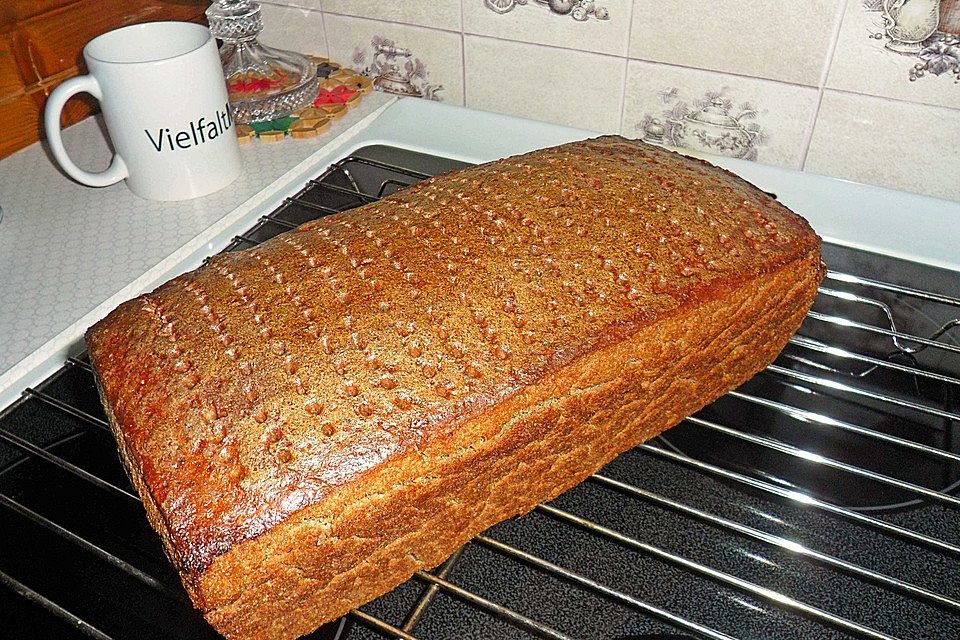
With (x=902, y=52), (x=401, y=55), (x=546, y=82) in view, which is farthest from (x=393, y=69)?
(x=902, y=52)

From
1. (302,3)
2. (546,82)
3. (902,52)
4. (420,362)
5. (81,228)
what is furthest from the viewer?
(302,3)

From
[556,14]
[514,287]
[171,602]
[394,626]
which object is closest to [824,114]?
[556,14]

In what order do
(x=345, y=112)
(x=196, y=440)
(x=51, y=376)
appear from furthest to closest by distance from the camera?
1. (x=345, y=112)
2. (x=51, y=376)
3. (x=196, y=440)

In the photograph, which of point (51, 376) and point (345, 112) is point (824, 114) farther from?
point (51, 376)

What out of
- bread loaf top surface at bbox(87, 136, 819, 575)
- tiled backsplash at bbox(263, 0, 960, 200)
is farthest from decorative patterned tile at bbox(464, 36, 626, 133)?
bread loaf top surface at bbox(87, 136, 819, 575)

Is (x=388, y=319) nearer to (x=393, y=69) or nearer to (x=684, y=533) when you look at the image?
(x=684, y=533)

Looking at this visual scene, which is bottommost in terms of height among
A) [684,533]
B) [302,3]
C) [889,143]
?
[684,533]

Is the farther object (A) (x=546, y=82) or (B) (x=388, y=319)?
(A) (x=546, y=82)

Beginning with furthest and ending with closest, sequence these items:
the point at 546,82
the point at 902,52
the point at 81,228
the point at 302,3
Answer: the point at 302,3, the point at 546,82, the point at 81,228, the point at 902,52
